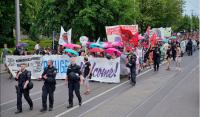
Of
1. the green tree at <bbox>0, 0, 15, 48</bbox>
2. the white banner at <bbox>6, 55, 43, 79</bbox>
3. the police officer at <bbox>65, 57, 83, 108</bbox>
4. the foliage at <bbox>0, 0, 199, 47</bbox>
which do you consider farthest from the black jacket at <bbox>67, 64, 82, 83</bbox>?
the green tree at <bbox>0, 0, 15, 48</bbox>

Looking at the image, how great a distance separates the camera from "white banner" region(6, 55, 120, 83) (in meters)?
20.2

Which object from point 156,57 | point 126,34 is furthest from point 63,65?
point 156,57

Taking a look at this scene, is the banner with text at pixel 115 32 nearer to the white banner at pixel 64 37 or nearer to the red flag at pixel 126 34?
the red flag at pixel 126 34

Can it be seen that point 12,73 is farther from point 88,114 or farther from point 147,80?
point 88,114

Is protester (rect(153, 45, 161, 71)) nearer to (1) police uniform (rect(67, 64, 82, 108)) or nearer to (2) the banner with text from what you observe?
(2) the banner with text

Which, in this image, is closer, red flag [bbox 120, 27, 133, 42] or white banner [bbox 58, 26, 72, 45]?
red flag [bbox 120, 27, 133, 42]

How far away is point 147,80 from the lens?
20969mm

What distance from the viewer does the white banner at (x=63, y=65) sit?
66.4 feet

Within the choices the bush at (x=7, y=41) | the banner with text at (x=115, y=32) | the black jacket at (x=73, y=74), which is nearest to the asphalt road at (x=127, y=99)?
the black jacket at (x=73, y=74)

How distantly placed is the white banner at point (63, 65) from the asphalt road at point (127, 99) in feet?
1.69

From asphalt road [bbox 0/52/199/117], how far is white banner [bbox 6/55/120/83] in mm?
517

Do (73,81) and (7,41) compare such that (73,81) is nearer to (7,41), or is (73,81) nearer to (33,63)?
(33,63)

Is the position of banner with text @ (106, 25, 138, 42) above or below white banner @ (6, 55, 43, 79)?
above

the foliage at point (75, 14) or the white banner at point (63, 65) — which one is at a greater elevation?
the foliage at point (75, 14)
